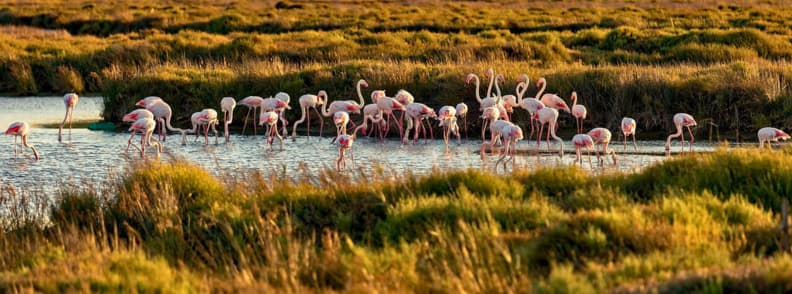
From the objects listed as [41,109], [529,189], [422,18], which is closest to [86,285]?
[529,189]

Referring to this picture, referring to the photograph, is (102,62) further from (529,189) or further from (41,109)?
(529,189)

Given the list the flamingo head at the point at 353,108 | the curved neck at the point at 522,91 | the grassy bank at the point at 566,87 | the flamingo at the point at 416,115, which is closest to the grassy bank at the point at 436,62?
the grassy bank at the point at 566,87

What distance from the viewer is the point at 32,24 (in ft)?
153

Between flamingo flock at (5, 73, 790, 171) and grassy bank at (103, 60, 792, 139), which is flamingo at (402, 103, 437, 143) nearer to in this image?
flamingo flock at (5, 73, 790, 171)

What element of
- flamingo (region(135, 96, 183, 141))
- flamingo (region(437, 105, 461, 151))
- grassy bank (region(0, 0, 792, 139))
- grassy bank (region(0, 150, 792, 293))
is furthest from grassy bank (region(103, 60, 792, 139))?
grassy bank (region(0, 150, 792, 293))

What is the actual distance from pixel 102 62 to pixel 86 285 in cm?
1955

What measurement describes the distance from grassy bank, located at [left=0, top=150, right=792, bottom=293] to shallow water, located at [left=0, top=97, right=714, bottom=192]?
8.18 feet

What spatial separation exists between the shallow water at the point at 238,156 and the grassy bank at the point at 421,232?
2.49 m

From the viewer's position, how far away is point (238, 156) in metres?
15.2

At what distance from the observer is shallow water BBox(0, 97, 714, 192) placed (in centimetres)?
1317

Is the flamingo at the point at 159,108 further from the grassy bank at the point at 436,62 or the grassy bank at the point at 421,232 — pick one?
the grassy bank at the point at 421,232

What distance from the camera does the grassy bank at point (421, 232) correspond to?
6.43 metres

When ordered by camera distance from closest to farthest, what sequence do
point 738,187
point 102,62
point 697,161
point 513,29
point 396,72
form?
point 738,187 < point 697,161 < point 396,72 < point 102,62 < point 513,29

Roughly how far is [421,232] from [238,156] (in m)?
7.73
